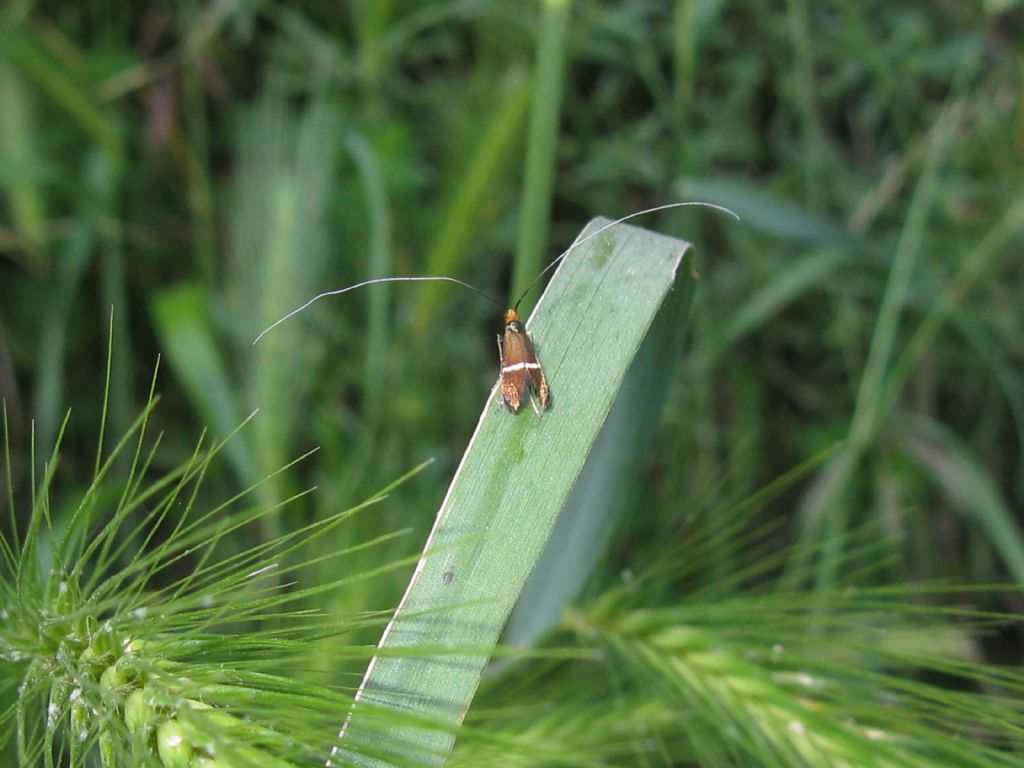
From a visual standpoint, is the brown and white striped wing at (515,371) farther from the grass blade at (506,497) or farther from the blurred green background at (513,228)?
the blurred green background at (513,228)

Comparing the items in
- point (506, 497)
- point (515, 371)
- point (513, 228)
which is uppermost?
point (513, 228)

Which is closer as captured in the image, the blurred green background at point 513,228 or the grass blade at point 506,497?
the grass blade at point 506,497

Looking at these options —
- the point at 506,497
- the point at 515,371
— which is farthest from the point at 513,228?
the point at 506,497

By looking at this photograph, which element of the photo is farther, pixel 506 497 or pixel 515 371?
pixel 515 371

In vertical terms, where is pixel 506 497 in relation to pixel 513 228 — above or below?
below

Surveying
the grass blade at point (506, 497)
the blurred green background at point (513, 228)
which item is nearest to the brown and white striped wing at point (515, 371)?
the grass blade at point (506, 497)

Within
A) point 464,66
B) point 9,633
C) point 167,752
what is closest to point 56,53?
point 464,66

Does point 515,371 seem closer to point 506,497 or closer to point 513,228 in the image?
point 506,497

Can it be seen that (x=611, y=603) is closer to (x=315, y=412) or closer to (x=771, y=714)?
(x=771, y=714)
